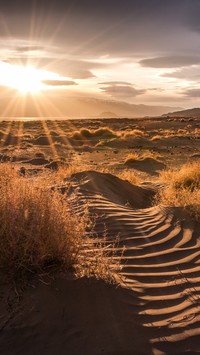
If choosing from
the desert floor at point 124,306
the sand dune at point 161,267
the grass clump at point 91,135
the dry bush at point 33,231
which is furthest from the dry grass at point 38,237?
the grass clump at point 91,135

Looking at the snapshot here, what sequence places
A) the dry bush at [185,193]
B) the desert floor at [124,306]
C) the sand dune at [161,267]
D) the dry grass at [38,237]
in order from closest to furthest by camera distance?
1. the desert floor at [124,306]
2. the sand dune at [161,267]
3. the dry grass at [38,237]
4. the dry bush at [185,193]

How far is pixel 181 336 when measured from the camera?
390 centimetres

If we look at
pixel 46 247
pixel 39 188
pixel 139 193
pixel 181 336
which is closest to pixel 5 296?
pixel 46 247

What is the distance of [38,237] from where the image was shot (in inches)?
175

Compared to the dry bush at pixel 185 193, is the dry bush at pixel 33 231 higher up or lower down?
higher up

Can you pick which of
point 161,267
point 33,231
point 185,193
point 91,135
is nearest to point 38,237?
point 33,231

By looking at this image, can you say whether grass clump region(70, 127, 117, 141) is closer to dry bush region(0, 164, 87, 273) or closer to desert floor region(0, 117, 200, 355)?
desert floor region(0, 117, 200, 355)

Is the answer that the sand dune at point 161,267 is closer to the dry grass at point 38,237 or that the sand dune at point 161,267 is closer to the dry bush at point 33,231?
the dry grass at point 38,237

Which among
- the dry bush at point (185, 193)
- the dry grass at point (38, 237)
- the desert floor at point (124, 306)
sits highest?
the dry grass at point (38, 237)

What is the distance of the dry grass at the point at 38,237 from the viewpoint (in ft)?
14.6

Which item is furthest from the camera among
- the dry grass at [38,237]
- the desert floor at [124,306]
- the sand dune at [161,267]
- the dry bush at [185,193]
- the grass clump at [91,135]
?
the grass clump at [91,135]

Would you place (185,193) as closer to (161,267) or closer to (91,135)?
(161,267)

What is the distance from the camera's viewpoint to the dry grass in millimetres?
4438

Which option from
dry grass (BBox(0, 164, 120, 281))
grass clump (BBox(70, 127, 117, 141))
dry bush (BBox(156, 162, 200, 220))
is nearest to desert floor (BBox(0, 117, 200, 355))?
dry grass (BBox(0, 164, 120, 281))
